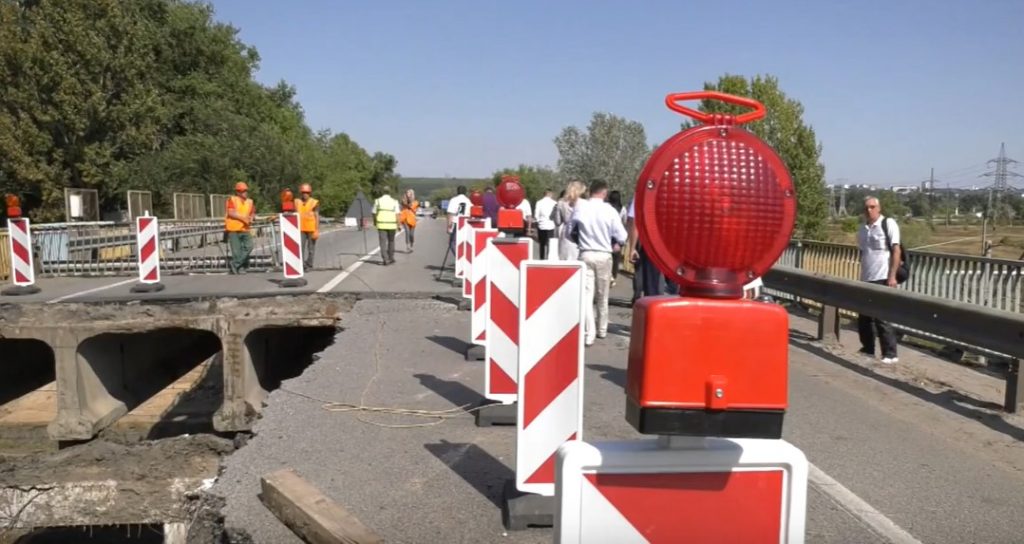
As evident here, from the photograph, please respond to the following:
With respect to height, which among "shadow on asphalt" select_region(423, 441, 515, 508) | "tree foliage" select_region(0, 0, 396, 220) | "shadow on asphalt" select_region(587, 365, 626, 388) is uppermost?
"tree foliage" select_region(0, 0, 396, 220)

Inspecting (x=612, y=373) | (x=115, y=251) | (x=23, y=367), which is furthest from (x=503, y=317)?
(x=115, y=251)

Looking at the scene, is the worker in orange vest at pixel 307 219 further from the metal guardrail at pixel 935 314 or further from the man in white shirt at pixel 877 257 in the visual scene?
the man in white shirt at pixel 877 257

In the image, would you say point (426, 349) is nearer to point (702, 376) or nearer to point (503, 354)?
point (503, 354)

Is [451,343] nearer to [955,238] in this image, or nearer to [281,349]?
[281,349]

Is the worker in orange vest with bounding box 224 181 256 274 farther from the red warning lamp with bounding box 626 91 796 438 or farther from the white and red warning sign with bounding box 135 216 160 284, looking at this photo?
the red warning lamp with bounding box 626 91 796 438

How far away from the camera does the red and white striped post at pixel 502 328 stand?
604 cm

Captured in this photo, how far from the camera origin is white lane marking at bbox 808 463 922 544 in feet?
13.8

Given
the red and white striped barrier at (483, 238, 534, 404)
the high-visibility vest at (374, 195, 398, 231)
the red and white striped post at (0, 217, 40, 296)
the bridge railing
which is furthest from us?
the high-visibility vest at (374, 195, 398, 231)

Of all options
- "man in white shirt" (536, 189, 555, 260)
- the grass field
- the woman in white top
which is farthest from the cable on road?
the grass field

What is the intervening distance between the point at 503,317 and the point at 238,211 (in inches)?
445

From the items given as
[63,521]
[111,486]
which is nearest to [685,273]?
[111,486]

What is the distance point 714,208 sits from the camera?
1911mm

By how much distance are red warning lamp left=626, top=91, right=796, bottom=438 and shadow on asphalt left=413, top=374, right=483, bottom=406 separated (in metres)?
5.10

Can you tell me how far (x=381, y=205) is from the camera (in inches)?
754
